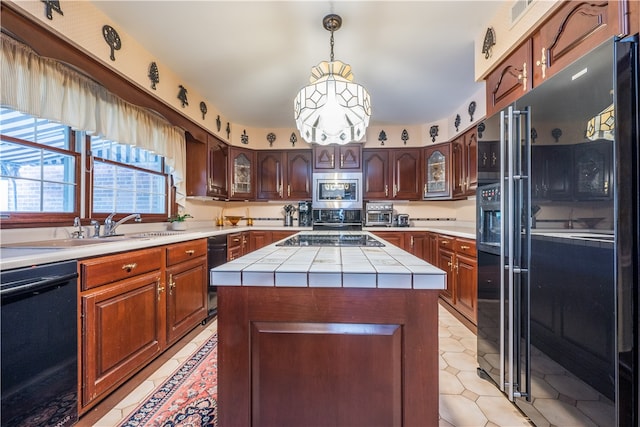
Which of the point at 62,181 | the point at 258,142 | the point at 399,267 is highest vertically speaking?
the point at 258,142

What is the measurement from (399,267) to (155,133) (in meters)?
2.58

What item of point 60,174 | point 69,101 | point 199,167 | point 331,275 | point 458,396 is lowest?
point 458,396

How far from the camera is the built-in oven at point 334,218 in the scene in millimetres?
3859

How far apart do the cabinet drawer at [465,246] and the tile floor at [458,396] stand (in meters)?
0.76

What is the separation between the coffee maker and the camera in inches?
158

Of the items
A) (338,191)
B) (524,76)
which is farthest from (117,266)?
(338,191)

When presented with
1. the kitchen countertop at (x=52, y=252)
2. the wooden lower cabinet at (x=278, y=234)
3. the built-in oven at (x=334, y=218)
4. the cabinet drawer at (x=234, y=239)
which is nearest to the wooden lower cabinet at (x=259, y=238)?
the wooden lower cabinet at (x=278, y=234)

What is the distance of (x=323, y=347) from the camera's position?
0.85 metres

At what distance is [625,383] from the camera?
884 mm

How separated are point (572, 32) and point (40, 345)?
2.69m

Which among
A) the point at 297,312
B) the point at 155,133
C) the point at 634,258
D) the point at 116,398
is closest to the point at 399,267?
the point at 297,312

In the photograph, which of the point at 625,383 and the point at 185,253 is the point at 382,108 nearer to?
the point at 185,253

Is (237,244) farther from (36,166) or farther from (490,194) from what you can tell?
(490,194)

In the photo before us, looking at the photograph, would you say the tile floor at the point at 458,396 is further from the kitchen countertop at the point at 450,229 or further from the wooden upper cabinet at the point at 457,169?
the wooden upper cabinet at the point at 457,169
